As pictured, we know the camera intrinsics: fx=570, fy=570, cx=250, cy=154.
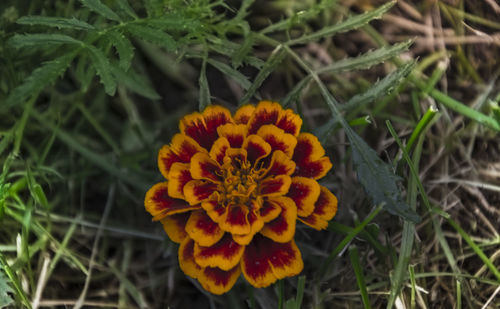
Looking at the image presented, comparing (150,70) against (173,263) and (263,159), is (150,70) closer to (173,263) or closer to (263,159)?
(173,263)

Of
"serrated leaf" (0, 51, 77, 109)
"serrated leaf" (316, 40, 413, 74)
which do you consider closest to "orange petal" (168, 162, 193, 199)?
"serrated leaf" (0, 51, 77, 109)

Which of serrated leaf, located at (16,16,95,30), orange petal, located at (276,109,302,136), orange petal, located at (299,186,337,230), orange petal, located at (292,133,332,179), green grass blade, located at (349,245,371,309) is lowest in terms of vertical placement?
green grass blade, located at (349,245,371,309)

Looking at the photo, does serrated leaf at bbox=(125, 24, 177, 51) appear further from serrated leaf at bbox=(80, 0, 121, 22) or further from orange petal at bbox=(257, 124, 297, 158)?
orange petal at bbox=(257, 124, 297, 158)

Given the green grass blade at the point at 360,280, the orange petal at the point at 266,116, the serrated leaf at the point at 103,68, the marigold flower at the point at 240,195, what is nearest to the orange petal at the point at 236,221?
the marigold flower at the point at 240,195

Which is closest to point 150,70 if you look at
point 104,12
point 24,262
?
point 104,12

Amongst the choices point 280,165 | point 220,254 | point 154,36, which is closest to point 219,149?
point 280,165

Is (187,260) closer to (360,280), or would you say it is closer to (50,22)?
(360,280)
